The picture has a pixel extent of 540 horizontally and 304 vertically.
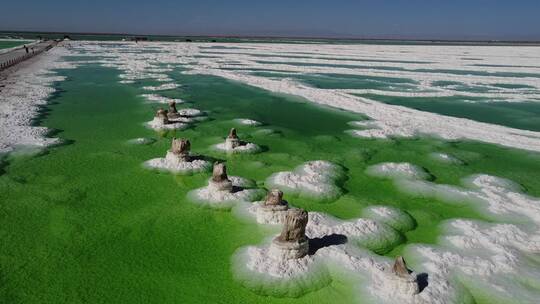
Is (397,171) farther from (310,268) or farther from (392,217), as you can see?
(310,268)

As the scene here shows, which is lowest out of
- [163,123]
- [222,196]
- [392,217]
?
[392,217]

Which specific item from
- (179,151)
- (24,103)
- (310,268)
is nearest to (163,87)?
(24,103)

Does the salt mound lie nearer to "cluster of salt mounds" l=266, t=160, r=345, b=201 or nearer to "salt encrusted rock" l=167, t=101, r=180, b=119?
"cluster of salt mounds" l=266, t=160, r=345, b=201

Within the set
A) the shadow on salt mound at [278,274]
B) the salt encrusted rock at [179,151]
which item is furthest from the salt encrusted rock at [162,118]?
the shadow on salt mound at [278,274]

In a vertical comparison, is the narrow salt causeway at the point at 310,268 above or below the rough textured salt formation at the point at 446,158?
below

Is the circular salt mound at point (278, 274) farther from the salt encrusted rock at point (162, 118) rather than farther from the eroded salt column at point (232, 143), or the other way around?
the salt encrusted rock at point (162, 118)

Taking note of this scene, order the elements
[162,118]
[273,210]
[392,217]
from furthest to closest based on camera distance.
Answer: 1. [162,118]
2. [392,217]
3. [273,210]

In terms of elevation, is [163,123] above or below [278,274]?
above
